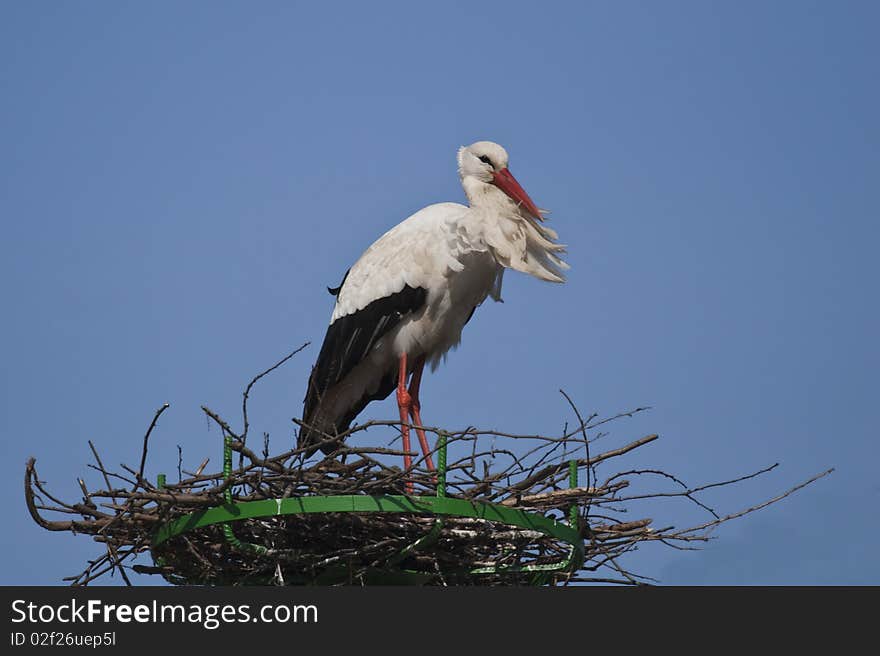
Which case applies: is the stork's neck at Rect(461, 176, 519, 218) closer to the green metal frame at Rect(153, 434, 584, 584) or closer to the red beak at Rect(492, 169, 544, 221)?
the red beak at Rect(492, 169, 544, 221)

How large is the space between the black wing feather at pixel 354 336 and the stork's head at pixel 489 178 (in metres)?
0.73

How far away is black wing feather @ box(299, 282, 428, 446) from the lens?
820 centimetres

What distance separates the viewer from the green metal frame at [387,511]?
19.4ft

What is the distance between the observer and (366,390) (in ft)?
28.3

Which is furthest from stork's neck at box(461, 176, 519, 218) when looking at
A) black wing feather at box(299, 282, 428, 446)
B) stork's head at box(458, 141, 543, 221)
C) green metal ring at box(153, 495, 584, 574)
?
green metal ring at box(153, 495, 584, 574)

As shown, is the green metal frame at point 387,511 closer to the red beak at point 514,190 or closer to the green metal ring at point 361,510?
the green metal ring at point 361,510

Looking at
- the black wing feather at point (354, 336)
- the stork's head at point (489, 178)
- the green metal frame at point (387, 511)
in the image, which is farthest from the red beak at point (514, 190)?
the green metal frame at point (387, 511)

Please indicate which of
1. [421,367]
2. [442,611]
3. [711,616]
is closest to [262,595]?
[442,611]

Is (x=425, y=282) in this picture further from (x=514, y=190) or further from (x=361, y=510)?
(x=361, y=510)

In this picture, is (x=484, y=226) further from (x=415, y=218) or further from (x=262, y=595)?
(x=262, y=595)

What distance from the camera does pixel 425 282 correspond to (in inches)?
322

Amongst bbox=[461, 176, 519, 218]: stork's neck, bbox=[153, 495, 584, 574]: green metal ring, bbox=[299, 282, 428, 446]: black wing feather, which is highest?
bbox=[461, 176, 519, 218]: stork's neck

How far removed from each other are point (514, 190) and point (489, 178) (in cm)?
21

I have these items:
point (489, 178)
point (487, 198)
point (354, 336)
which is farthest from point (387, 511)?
point (489, 178)
